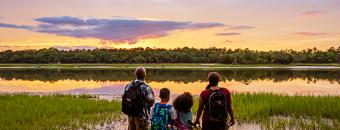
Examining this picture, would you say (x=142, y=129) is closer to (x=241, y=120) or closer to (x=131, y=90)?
(x=131, y=90)

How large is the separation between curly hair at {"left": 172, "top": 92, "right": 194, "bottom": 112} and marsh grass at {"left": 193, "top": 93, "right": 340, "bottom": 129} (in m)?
5.42

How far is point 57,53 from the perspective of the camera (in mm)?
121312

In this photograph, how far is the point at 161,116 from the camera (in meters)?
7.57

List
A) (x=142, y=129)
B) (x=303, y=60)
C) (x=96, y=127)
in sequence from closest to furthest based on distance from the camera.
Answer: (x=142, y=129) → (x=96, y=127) → (x=303, y=60)

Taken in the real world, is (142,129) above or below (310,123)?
above

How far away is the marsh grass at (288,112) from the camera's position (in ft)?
40.8

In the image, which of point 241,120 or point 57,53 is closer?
point 241,120

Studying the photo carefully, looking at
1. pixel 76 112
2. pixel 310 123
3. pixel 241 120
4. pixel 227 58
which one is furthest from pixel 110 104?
pixel 227 58

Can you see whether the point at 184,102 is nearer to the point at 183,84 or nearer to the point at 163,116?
the point at 163,116

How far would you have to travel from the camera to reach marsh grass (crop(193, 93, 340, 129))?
12.4 m

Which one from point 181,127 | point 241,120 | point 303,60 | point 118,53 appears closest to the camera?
point 181,127

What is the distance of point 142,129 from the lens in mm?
8242

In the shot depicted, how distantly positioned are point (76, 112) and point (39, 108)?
140 cm

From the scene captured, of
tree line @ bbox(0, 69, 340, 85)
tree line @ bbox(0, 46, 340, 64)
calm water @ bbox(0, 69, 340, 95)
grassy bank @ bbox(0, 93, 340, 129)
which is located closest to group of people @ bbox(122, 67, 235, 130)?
grassy bank @ bbox(0, 93, 340, 129)
